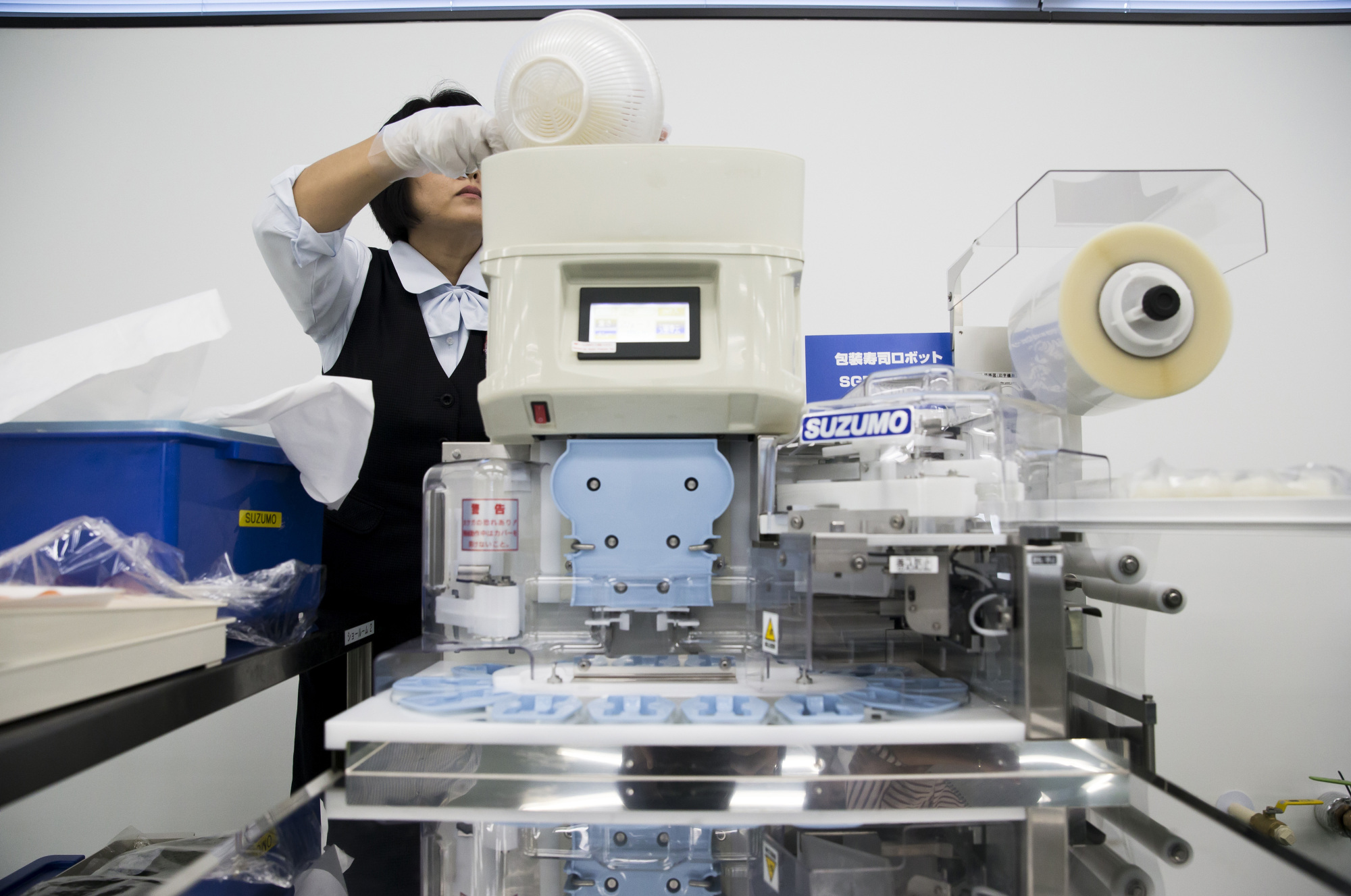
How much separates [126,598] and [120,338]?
420mm

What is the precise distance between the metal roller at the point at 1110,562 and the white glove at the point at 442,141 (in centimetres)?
101

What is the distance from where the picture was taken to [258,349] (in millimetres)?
2195

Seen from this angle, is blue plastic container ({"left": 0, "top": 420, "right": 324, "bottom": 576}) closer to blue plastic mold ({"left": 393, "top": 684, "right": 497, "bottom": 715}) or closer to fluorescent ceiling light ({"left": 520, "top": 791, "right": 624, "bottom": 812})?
blue plastic mold ({"left": 393, "top": 684, "right": 497, "bottom": 715})

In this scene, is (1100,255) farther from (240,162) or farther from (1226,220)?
(240,162)

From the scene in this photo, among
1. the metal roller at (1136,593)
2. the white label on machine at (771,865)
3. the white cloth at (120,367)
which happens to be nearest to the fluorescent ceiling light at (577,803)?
the white label on machine at (771,865)

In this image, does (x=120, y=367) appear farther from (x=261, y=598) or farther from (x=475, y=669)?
(x=475, y=669)

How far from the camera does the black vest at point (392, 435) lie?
148 centimetres

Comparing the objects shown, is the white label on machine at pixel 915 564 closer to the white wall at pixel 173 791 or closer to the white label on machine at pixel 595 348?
the white label on machine at pixel 595 348

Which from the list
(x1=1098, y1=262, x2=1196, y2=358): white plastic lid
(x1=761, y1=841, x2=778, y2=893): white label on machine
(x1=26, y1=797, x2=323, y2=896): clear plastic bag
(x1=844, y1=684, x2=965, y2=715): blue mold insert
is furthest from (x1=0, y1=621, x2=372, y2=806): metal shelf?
→ (x1=1098, y1=262, x2=1196, y2=358): white plastic lid

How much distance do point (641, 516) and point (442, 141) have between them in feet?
2.30

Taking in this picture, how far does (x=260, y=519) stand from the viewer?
1109 mm

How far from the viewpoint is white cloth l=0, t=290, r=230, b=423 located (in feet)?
2.89

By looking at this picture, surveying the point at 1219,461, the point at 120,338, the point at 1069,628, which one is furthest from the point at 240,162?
the point at 1219,461

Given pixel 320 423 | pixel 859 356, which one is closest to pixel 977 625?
pixel 859 356
